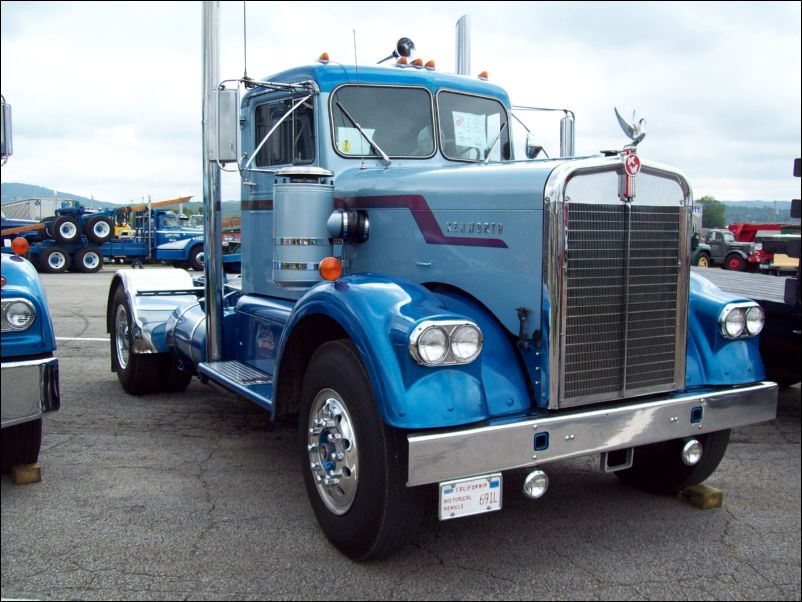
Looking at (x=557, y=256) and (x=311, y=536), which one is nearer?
(x=557, y=256)

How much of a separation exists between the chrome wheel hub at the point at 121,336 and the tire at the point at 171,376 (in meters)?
0.35

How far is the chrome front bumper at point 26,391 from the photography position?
147 cm

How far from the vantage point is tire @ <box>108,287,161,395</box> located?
6.42 meters

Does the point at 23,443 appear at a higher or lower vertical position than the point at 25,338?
lower

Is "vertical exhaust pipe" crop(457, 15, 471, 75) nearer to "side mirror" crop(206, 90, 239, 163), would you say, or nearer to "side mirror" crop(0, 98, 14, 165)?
"side mirror" crop(206, 90, 239, 163)

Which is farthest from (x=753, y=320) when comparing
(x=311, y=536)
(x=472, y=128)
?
(x=311, y=536)

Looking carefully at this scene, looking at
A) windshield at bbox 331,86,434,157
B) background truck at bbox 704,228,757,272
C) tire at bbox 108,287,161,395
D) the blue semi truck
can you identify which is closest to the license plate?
the blue semi truck

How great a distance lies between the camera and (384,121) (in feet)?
15.4

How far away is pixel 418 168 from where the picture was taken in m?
4.27

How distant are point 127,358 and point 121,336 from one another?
0.94ft

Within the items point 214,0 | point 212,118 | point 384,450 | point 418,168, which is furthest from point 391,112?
point 384,450

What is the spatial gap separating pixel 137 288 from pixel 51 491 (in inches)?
104

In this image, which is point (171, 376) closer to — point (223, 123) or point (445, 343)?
point (223, 123)

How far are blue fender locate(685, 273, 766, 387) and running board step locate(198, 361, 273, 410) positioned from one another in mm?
2239
